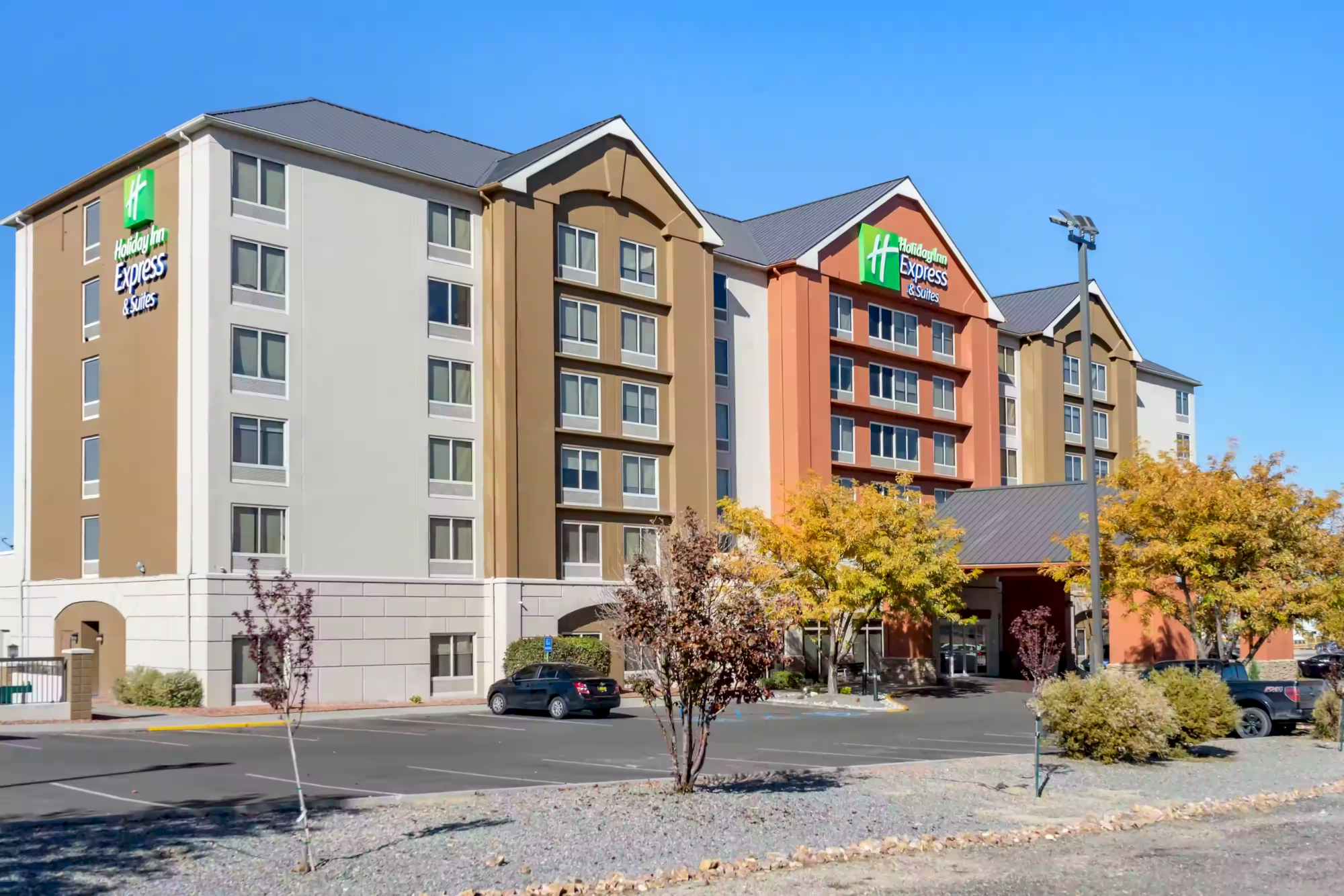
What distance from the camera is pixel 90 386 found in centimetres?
4491

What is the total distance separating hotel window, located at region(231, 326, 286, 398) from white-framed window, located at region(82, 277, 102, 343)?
7.75 meters

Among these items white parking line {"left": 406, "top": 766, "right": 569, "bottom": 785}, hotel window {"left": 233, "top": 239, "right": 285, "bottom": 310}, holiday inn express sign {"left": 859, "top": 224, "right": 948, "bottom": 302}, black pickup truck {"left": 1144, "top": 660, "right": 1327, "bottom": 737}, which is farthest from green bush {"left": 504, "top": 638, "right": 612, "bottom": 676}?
holiday inn express sign {"left": 859, "top": 224, "right": 948, "bottom": 302}

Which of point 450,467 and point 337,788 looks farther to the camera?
point 450,467

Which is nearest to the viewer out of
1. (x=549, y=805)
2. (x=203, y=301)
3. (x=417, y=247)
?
(x=549, y=805)

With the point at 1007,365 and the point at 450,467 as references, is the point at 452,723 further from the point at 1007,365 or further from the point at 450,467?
the point at 1007,365

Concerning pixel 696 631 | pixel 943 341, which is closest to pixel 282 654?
pixel 696 631

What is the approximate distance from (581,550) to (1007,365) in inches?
1197

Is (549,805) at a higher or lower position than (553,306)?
lower

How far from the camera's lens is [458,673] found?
4488 cm

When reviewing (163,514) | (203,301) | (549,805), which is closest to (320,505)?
(163,514)

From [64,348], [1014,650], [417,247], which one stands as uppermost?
[417,247]

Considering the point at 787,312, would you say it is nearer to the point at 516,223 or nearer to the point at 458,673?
the point at 516,223

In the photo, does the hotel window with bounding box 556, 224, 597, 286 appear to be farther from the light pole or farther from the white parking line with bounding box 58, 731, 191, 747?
the white parking line with bounding box 58, 731, 191, 747

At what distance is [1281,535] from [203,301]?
1233 inches
